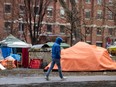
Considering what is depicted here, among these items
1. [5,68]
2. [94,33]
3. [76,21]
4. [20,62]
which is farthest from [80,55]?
[94,33]

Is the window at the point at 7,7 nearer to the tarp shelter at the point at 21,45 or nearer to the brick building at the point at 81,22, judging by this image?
the brick building at the point at 81,22

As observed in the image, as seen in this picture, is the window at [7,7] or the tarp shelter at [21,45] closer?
the tarp shelter at [21,45]

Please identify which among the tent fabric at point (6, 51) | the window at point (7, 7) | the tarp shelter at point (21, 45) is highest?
the window at point (7, 7)

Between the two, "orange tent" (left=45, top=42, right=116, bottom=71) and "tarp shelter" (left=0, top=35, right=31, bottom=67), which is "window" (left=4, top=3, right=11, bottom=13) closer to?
"tarp shelter" (left=0, top=35, right=31, bottom=67)

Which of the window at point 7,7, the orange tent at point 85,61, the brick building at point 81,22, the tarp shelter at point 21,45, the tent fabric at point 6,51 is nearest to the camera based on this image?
the orange tent at point 85,61

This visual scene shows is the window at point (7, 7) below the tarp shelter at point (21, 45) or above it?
above

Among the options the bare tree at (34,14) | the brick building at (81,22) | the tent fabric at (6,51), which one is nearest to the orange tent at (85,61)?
the tent fabric at (6,51)

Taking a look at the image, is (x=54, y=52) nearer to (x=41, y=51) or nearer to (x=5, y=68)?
(x=5, y=68)

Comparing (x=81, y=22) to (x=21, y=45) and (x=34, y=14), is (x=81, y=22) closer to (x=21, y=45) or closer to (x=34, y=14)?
(x=34, y=14)

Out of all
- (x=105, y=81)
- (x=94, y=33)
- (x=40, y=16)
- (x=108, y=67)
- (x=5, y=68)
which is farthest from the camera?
(x=94, y=33)

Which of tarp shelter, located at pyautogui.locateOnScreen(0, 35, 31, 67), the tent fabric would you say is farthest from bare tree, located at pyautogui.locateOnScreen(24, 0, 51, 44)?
tarp shelter, located at pyautogui.locateOnScreen(0, 35, 31, 67)

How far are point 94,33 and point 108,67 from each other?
63033 millimetres

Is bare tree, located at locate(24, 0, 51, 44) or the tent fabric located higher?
bare tree, located at locate(24, 0, 51, 44)

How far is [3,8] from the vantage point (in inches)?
2795
